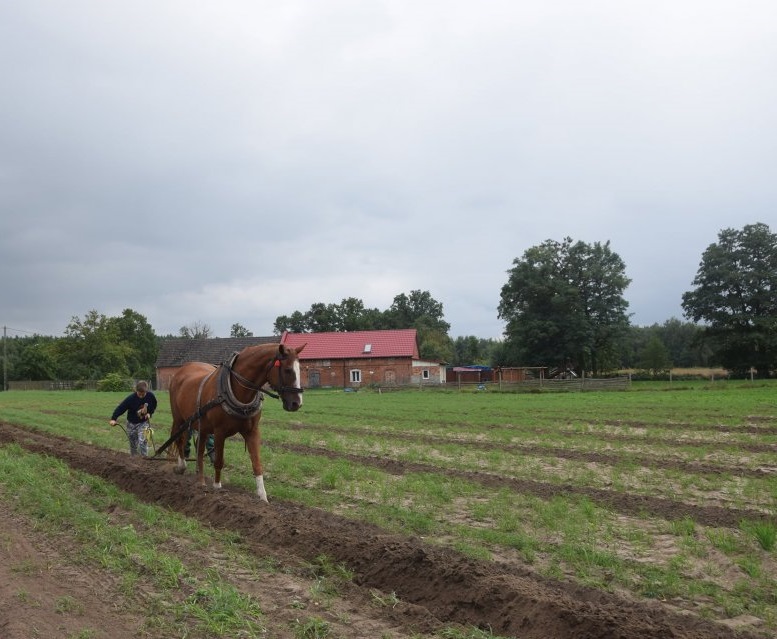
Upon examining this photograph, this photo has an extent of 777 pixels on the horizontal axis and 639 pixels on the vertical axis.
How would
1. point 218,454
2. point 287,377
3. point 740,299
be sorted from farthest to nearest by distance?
point 740,299, point 218,454, point 287,377

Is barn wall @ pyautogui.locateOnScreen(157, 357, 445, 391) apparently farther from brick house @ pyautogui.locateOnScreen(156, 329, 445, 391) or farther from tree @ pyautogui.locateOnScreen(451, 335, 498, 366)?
tree @ pyautogui.locateOnScreen(451, 335, 498, 366)

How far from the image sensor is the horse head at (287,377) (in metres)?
7.86

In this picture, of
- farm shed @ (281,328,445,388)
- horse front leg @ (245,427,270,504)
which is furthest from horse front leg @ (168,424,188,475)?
farm shed @ (281,328,445,388)

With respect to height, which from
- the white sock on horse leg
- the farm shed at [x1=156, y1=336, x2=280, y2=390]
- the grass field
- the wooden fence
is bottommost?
the grass field

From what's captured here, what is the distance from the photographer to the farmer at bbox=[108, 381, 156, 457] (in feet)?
36.9

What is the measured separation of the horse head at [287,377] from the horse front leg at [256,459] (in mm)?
756

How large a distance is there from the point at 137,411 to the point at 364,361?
47.6 m

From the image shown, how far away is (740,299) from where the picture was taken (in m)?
56.2

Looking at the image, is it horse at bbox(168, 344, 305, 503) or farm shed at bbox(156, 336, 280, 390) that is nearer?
horse at bbox(168, 344, 305, 503)

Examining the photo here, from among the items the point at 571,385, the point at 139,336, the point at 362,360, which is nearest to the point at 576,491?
the point at 571,385

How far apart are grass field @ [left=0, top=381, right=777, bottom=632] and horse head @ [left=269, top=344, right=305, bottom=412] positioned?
1421 millimetres

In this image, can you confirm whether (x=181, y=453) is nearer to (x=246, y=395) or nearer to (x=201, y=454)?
(x=201, y=454)

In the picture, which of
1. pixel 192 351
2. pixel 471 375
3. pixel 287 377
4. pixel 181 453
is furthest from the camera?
pixel 192 351

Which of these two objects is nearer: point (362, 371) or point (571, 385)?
point (571, 385)
